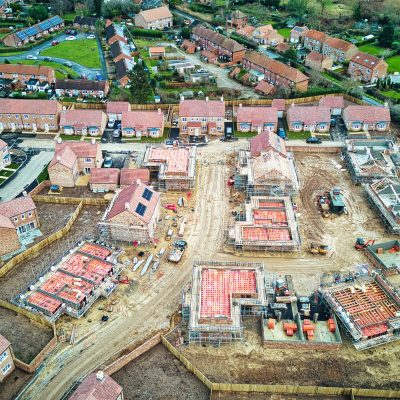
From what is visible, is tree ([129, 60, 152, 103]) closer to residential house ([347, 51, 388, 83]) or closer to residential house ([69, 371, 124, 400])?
residential house ([347, 51, 388, 83])

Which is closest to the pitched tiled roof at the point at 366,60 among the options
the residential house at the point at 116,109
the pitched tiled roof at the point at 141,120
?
the pitched tiled roof at the point at 141,120

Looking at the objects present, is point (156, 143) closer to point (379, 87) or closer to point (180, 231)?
point (180, 231)

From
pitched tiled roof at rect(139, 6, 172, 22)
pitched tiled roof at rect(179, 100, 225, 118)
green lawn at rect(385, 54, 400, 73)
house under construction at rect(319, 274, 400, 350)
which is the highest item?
pitched tiled roof at rect(139, 6, 172, 22)

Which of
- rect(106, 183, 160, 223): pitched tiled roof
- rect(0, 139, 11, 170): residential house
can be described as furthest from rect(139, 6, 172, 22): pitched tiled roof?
rect(106, 183, 160, 223): pitched tiled roof

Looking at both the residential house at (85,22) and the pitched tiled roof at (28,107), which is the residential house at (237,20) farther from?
the pitched tiled roof at (28,107)

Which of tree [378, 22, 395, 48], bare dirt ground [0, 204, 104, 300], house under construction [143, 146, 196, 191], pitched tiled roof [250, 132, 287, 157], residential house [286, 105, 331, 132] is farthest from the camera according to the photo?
tree [378, 22, 395, 48]
